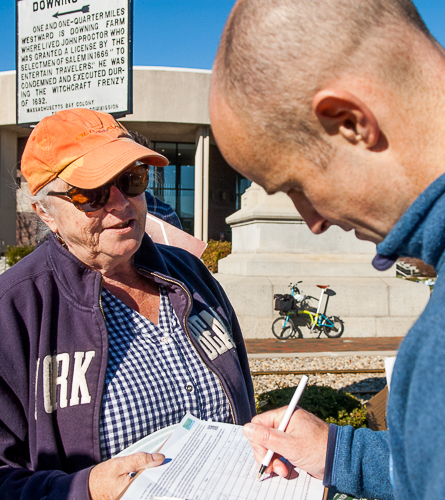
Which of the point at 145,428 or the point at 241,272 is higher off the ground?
the point at 145,428

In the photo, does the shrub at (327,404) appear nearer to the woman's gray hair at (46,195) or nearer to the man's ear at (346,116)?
the woman's gray hair at (46,195)

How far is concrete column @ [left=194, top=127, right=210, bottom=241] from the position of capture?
21188mm

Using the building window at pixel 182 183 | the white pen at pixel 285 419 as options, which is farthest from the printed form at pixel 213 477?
the building window at pixel 182 183

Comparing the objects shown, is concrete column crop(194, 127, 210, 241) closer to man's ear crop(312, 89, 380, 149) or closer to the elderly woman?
the elderly woman

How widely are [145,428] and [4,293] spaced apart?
28.8 inches

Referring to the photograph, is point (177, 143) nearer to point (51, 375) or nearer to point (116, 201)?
point (116, 201)

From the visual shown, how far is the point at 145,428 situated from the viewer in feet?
5.70

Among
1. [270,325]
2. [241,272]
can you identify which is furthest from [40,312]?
[241,272]

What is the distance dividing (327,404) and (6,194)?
73.4ft

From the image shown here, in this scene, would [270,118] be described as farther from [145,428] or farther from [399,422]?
[145,428]

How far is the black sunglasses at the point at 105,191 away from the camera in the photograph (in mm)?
1892

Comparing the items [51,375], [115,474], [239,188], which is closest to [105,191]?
[51,375]

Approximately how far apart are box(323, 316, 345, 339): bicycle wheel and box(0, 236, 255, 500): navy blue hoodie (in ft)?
17.8

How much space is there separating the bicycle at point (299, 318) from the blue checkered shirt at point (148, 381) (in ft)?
16.1
